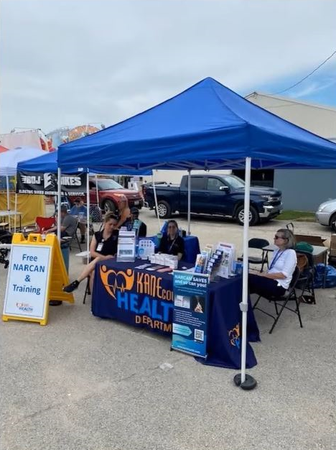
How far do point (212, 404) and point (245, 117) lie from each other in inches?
92.0

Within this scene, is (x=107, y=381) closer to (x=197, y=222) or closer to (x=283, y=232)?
(x=283, y=232)

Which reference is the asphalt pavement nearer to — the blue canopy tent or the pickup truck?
the blue canopy tent

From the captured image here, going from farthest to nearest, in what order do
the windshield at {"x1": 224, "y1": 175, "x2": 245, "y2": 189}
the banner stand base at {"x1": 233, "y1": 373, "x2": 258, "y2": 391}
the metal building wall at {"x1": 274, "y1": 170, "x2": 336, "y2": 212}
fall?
1. the metal building wall at {"x1": 274, "y1": 170, "x2": 336, "y2": 212}
2. the windshield at {"x1": 224, "y1": 175, "x2": 245, "y2": 189}
3. the banner stand base at {"x1": 233, "y1": 373, "x2": 258, "y2": 391}

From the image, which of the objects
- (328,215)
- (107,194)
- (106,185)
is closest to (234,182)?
(328,215)

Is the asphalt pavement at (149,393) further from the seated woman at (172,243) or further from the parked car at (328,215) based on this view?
the parked car at (328,215)

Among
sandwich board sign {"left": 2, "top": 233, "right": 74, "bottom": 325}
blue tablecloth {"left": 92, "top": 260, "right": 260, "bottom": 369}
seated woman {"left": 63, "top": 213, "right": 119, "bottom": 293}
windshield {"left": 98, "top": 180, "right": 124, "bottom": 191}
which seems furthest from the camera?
windshield {"left": 98, "top": 180, "right": 124, "bottom": 191}

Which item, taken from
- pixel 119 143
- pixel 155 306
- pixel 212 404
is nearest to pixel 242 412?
pixel 212 404

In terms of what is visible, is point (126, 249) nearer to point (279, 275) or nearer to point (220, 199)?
point (279, 275)

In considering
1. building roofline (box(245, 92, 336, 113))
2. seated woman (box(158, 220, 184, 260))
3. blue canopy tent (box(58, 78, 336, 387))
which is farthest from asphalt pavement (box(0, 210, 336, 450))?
building roofline (box(245, 92, 336, 113))

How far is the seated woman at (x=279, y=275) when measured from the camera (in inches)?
154

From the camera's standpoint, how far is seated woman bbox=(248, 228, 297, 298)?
12.8 ft

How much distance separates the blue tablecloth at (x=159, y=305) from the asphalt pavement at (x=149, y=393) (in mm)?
139

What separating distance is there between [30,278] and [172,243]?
1.85 metres

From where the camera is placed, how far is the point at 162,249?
199 inches
